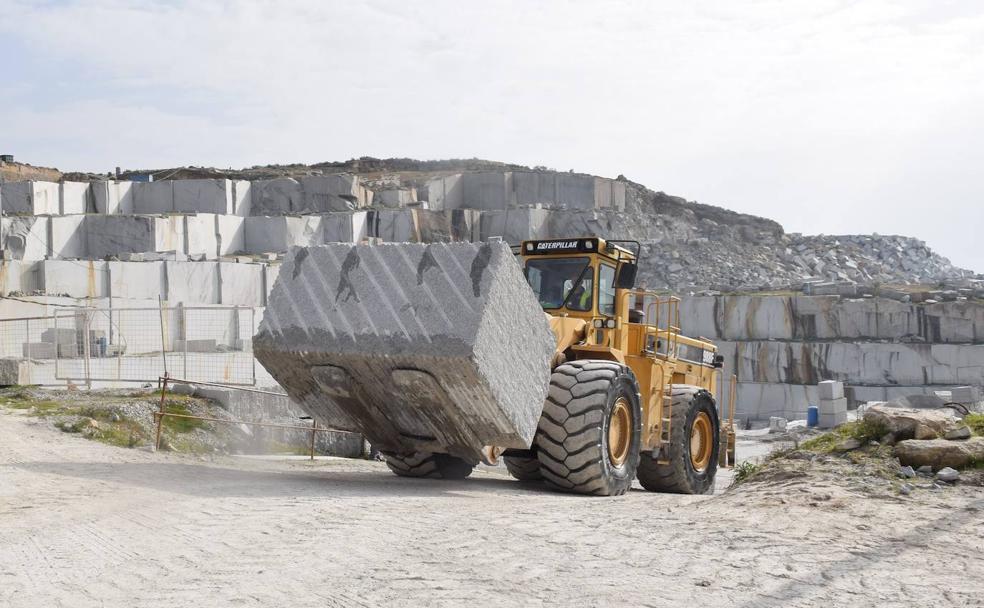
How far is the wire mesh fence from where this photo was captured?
1552cm

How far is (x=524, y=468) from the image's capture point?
10273mm

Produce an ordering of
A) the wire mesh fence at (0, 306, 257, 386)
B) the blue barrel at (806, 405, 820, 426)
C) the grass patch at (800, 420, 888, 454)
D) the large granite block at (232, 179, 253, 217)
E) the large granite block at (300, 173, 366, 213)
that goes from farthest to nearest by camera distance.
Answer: the large granite block at (300, 173, 366, 213) < the large granite block at (232, 179, 253, 217) < the blue barrel at (806, 405, 820, 426) < the wire mesh fence at (0, 306, 257, 386) < the grass patch at (800, 420, 888, 454)

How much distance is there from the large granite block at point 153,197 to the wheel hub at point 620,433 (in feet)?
101

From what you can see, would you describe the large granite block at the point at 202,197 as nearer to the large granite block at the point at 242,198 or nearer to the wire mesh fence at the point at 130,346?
the large granite block at the point at 242,198

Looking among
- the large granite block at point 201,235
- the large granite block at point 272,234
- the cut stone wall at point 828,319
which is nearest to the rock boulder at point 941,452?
the cut stone wall at point 828,319

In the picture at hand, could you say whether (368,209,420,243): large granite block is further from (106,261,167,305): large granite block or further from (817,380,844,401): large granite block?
(817,380,844,401): large granite block

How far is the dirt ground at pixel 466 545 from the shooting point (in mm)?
4793

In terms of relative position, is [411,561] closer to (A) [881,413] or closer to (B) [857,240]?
(A) [881,413]

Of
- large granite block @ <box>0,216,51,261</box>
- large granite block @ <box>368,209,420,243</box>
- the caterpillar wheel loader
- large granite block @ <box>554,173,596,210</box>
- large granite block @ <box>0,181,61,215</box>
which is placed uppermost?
large granite block @ <box>554,173,596,210</box>

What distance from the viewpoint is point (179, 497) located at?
732cm

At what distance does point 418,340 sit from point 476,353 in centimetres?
60

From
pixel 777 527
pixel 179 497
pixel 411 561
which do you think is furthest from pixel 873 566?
pixel 179 497

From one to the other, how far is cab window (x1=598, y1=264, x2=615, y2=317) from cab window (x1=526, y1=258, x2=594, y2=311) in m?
0.11

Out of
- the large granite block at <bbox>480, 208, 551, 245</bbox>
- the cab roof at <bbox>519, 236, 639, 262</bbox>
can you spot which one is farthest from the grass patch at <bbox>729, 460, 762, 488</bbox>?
the large granite block at <bbox>480, 208, 551, 245</bbox>
